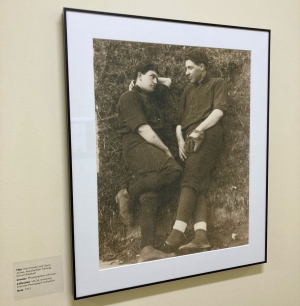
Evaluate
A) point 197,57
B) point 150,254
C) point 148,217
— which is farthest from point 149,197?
point 197,57

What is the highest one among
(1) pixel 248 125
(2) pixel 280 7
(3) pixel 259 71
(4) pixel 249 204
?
(2) pixel 280 7

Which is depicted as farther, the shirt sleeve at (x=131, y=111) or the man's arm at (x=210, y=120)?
the man's arm at (x=210, y=120)

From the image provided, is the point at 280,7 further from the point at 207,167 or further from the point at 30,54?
the point at 30,54

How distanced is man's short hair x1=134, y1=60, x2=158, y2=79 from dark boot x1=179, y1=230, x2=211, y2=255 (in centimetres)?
52

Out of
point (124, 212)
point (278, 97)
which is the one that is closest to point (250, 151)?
point (278, 97)

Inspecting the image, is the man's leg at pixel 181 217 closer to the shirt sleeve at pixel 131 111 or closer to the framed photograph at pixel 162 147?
the framed photograph at pixel 162 147

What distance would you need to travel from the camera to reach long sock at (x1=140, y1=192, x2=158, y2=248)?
3.30ft

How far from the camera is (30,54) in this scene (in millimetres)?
880

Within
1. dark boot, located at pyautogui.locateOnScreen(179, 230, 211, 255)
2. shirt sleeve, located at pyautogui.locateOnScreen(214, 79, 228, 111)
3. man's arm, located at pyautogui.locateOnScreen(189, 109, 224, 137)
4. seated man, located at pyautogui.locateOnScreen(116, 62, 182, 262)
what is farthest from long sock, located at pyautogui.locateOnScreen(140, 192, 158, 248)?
shirt sleeve, located at pyautogui.locateOnScreen(214, 79, 228, 111)

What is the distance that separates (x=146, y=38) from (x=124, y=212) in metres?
0.51

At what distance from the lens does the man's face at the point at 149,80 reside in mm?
981

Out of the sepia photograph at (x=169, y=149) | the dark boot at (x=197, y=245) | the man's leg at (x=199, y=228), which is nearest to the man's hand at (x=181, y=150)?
the sepia photograph at (x=169, y=149)

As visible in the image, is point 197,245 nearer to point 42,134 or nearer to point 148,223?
point 148,223

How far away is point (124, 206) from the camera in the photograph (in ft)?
3.23
